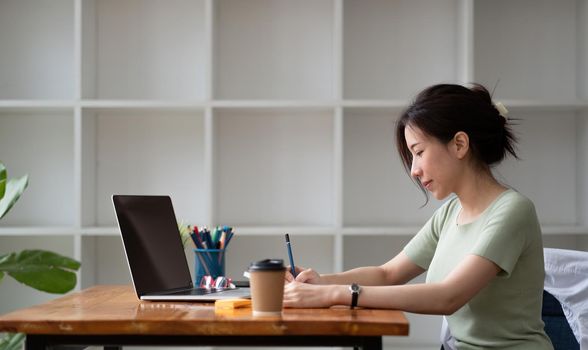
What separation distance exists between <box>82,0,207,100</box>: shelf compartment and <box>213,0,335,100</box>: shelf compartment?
0.10 metres

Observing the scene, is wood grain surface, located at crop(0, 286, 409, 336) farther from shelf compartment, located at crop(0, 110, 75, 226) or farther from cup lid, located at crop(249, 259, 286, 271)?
shelf compartment, located at crop(0, 110, 75, 226)

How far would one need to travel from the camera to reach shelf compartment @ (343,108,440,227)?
12.1 feet

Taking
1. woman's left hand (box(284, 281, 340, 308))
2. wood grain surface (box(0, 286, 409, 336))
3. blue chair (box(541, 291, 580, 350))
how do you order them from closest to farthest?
1. wood grain surface (box(0, 286, 409, 336))
2. woman's left hand (box(284, 281, 340, 308))
3. blue chair (box(541, 291, 580, 350))

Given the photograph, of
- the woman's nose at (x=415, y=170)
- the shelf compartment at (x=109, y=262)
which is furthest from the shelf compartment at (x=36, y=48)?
the woman's nose at (x=415, y=170)

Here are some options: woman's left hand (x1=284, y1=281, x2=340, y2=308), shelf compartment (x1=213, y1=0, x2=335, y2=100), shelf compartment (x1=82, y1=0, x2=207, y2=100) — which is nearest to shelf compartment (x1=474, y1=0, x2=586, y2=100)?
shelf compartment (x1=213, y1=0, x2=335, y2=100)

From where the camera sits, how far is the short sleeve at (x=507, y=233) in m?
1.89

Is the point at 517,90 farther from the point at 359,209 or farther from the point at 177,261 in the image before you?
the point at 177,261

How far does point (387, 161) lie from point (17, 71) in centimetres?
168

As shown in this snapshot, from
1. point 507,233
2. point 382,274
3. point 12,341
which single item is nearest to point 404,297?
point 507,233

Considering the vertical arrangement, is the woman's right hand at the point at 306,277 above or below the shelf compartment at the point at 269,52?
below

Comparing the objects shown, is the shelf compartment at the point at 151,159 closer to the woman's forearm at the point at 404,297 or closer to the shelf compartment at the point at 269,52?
the shelf compartment at the point at 269,52

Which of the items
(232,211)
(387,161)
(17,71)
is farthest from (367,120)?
(17,71)

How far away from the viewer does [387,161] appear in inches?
145

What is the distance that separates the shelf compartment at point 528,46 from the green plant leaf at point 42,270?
2481 millimetres
